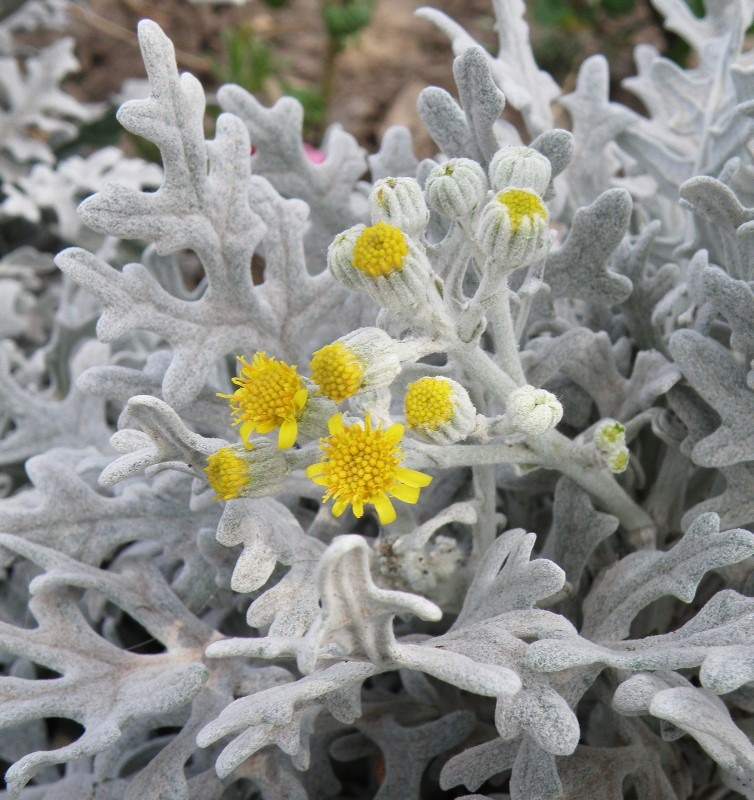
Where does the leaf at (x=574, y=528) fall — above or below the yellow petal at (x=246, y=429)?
below

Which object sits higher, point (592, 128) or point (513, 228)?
point (513, 228)

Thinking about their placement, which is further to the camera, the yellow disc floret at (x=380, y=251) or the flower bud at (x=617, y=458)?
the flower bud at (x=617, y=458)

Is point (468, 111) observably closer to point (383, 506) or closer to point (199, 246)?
point (199, 246)

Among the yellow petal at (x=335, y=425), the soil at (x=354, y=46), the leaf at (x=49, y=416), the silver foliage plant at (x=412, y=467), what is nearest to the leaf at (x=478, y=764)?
the silver foliage plant at (x=412, y=467)

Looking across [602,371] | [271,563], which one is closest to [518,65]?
[602,371]

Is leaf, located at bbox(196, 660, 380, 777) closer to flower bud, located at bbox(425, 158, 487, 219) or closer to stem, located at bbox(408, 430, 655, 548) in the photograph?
stem, located at bbox(408, 430, 655, 548)

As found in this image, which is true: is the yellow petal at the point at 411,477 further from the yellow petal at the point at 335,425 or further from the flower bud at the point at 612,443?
the flower bud at the point at 612,443
